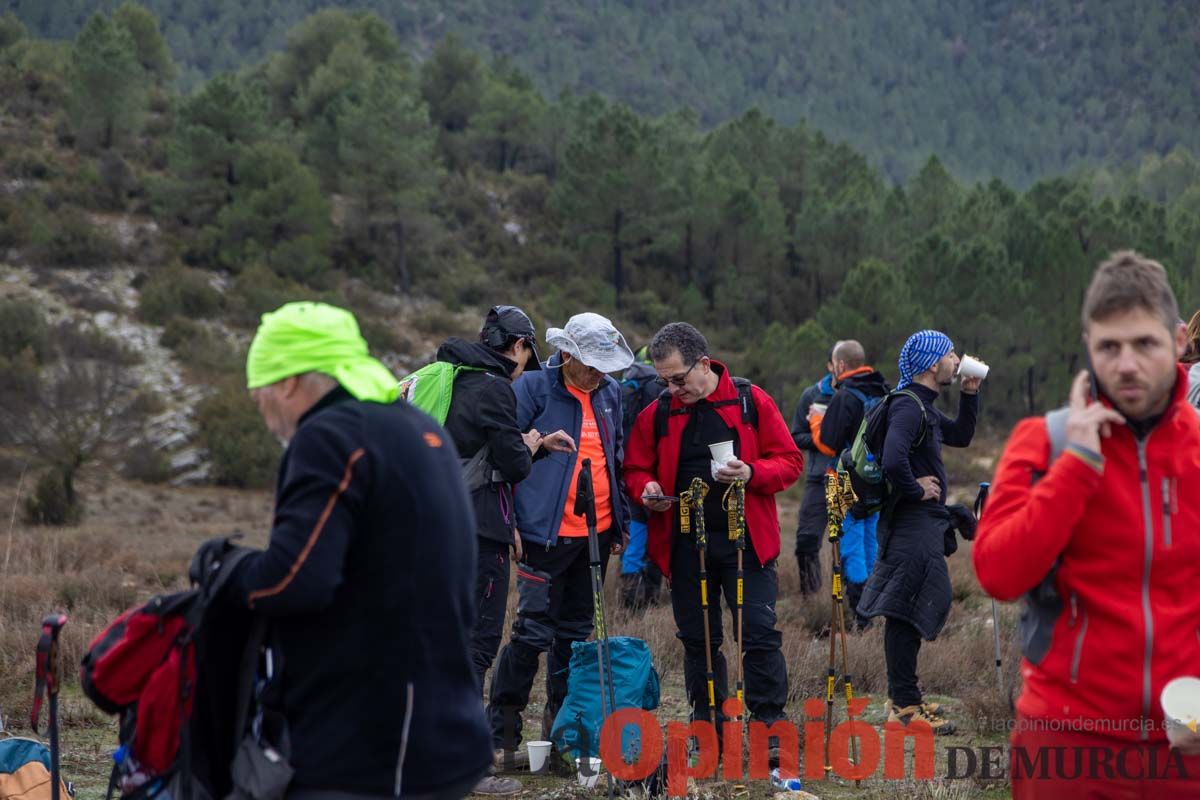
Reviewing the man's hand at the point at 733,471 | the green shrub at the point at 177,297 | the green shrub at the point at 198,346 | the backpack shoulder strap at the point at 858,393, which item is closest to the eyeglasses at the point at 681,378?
the man's hand at the point at 733,471

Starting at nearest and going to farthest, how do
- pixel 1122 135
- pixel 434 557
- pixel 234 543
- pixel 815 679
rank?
pixel 434 557
pixel 234 543
pixel 815 679
pixel 1122 135

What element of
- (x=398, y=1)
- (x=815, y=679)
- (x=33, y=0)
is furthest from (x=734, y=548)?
(x=398, y=1)

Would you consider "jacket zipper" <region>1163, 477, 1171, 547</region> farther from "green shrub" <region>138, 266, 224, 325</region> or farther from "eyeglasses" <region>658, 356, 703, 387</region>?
"green shrub" <region>138, 266, 224, 325</region>

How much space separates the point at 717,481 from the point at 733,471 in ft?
0.48

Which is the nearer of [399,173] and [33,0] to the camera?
[399,173]

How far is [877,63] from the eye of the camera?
433 feet

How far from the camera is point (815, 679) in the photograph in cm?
750

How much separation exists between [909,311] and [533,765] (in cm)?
2586

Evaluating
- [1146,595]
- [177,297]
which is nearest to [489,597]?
[1146,595]

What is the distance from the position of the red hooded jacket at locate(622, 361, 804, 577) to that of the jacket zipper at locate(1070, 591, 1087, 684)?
2781 mm

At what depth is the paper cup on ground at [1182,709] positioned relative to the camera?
2.48 metres

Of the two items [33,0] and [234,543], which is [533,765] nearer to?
[234,543]

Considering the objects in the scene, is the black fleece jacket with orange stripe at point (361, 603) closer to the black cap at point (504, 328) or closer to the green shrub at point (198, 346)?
the black cap at point (504, 328)

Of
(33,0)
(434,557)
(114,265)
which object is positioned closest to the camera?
(434,557)
